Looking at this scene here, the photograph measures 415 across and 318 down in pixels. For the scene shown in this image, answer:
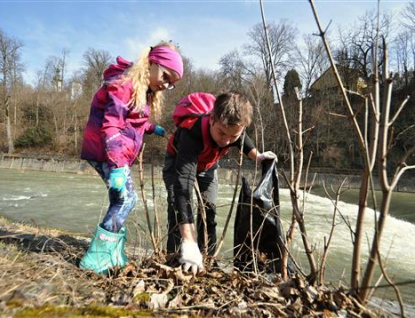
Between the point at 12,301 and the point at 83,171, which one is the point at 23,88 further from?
the point at 12,301

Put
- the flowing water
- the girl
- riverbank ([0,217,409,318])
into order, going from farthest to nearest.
Answer: 1. the flowing water
2. the girl
3. riverbank ([0,217,409,318])

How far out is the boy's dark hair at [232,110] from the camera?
2.08 m

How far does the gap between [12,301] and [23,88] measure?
47.7 meters

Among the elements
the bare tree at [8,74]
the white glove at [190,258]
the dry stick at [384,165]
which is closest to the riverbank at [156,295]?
the white glove at [190,258]

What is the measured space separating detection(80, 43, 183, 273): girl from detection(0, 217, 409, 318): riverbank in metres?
0.23

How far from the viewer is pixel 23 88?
42.6m

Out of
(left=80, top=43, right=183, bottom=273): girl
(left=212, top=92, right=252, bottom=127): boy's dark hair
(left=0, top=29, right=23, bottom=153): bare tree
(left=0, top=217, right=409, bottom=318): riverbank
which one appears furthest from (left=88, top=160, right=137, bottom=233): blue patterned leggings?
(left=0, top=29, right=23, bottom=153): bare tree

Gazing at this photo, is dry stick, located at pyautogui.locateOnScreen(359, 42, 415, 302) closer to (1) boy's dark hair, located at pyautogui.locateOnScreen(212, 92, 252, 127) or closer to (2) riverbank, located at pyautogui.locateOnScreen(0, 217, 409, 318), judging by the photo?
(2) riverbank, located at pyautogui.locateOnScreen(0, 217, 409, 318)

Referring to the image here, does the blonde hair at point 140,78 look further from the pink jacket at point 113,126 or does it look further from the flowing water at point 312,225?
the flowing water at point 312,225

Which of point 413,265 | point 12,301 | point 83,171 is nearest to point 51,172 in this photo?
point 83,171

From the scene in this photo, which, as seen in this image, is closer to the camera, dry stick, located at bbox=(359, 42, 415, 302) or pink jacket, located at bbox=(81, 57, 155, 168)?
dry stick, located at bbox=(359, 42, 415, 302)

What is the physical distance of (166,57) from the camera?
2463 millimetres

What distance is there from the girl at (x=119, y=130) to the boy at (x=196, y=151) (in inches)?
12.5

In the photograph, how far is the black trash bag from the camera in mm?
2383
